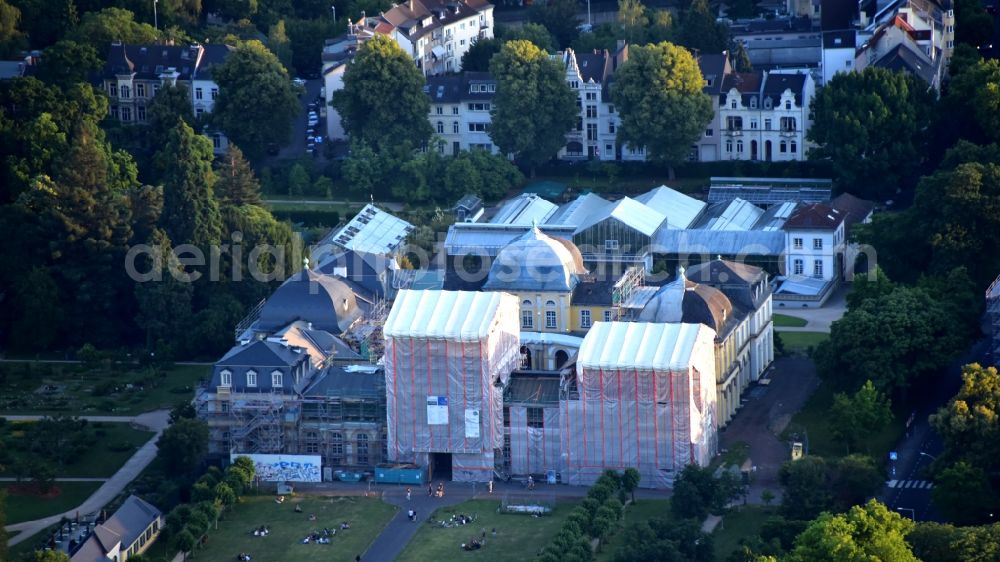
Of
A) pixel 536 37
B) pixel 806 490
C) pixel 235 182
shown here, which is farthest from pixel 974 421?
pixel 536 37

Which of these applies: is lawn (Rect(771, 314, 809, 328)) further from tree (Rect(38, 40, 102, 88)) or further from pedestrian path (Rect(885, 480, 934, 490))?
tree (Rect(38, 40, 102, 88))

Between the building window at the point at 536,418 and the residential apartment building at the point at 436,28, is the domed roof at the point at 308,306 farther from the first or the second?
the residential apartment building at the point at 436,28

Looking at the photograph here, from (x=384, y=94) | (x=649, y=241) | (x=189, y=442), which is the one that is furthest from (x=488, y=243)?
(x=189, y=442)

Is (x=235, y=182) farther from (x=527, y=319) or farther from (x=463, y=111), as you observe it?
(x=527, y=319)

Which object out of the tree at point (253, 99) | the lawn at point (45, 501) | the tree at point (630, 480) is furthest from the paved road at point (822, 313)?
the lawn at point (45, 501)

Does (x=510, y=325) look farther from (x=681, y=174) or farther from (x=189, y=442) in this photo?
(x=681, y=174)

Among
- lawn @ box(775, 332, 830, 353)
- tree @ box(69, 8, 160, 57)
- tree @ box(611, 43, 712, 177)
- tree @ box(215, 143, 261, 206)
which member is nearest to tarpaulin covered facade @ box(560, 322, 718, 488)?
lawn @ box(775, 332, 830, 353)
